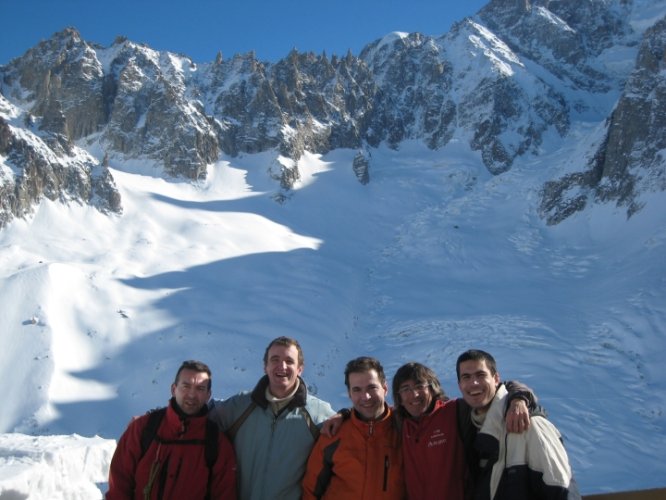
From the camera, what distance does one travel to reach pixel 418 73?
305 feet

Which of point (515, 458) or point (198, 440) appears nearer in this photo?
point (515, 458)

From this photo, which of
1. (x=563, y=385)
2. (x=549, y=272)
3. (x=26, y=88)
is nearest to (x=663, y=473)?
(x=563, y=385)

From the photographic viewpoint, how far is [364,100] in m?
82.2

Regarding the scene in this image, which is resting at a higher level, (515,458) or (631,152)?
(631,152)

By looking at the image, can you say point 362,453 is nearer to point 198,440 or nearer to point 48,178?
point 198,440

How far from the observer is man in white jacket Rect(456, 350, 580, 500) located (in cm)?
375

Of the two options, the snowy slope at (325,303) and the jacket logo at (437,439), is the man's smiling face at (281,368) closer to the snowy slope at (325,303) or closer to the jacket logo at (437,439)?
the jacket logo at (437,439)

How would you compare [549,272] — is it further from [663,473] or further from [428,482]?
[428,482]

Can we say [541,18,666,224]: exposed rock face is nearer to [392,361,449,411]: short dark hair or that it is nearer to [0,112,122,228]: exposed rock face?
[0,112,122,228]: exposed rock face

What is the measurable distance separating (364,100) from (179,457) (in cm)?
8137

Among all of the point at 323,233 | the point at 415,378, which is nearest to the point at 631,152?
the point at 323,233

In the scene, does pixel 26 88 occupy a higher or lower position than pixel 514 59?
lower

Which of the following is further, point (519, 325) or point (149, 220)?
point (149, 220)

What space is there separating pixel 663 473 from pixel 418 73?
86032 millimetres
